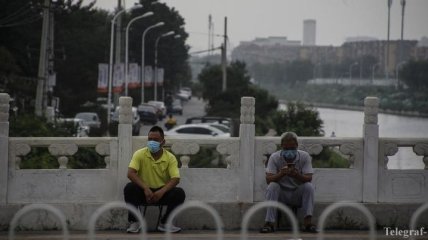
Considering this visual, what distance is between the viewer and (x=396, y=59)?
29406mm

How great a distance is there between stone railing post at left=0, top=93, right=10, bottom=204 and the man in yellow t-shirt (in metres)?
1.69

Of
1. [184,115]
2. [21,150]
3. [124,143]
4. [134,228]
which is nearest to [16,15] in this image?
[184,115]

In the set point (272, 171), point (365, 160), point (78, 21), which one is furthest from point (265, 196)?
point (78, 21)

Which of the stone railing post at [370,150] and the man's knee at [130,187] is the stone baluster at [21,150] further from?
the stone railing post at [370,150]

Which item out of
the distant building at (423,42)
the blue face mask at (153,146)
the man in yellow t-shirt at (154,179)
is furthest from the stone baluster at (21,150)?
the distant building at (423,42)

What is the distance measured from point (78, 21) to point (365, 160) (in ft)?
196

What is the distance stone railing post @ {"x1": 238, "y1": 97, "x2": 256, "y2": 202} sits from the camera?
38.5 feet

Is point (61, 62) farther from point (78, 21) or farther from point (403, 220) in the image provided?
point (403, 220)

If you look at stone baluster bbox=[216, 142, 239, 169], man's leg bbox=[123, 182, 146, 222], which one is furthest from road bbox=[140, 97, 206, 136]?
man's leg bbox=[123, 182, 146, 222]

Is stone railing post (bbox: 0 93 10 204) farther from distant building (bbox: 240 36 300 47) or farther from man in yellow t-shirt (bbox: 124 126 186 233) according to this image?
distant building (bbox: 240 36 300 47)

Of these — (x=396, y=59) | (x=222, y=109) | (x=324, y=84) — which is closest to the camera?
(x=396, y=59)

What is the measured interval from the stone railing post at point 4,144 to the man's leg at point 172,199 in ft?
6.99

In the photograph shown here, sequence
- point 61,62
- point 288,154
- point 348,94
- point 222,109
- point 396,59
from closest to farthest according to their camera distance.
→ point 288,154 → point 396,59 → point 348,94 → point 222,109 → point 61,62

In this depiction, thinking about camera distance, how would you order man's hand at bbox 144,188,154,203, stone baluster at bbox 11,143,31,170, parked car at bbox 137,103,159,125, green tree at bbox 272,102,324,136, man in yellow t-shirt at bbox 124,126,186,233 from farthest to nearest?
1. parked car at bbox 137,103,159,125
2. green tree at bbox 272,102,324,136
3. stone baluster at bbox 11,143,31,170
4. man in yellow t-shirt at bbox 124,126,186,233
5. man's hand at bbox 144,188,154,203
